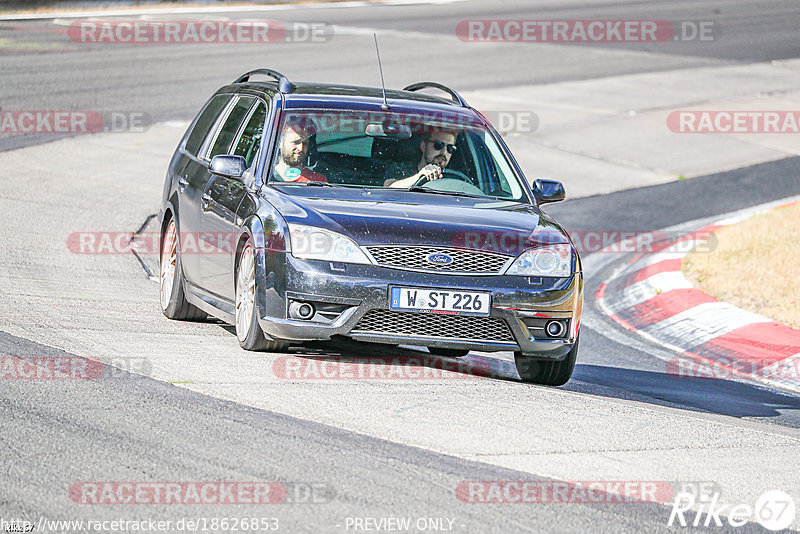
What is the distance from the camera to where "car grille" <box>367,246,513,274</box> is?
7113 millimetres

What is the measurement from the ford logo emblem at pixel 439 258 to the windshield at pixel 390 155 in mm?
1022

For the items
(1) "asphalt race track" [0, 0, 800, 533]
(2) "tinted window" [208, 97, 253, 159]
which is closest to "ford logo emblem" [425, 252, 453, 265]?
(1) "asphalt race track" [0, 0, 800, 533]

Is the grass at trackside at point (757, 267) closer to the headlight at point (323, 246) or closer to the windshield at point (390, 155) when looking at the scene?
the windshield at point (390, 155)

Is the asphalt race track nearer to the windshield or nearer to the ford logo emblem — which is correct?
the ford logo emblem

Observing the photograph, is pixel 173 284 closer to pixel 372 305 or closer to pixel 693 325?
pixel 372 305

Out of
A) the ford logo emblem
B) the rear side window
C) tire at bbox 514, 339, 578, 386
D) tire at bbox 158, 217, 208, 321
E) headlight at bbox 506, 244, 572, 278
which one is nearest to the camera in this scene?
the ford logo emblem

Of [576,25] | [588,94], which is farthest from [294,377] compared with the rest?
[576,25]

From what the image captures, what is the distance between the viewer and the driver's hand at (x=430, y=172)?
326 inches

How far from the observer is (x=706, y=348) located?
10.1 m

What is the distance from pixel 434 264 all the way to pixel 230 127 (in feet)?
8.06

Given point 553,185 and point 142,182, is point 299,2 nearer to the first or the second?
point 142,182

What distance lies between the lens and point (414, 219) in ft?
24.1

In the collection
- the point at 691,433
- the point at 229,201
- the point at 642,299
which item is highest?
the point at 229,201

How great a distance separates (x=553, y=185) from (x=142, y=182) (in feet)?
25.1
